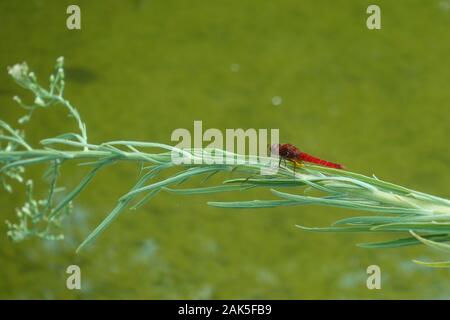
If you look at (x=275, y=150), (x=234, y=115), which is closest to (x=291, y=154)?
(x=275, y=150)

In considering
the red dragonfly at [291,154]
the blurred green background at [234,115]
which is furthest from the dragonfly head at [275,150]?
the blurred green background at [234,115]

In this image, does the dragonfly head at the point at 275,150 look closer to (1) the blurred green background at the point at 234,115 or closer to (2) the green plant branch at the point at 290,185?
(2) the green plant branch at the point at 290,185

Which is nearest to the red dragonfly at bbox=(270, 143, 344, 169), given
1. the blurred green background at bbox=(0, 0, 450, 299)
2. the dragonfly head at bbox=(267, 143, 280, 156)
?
the dragonfly head at bbox=(267, 143, 280, 156)

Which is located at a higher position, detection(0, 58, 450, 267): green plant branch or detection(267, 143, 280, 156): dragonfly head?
detection(267, 143, 280, 156): dragonfly head

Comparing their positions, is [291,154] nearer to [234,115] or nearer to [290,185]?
[290,185]

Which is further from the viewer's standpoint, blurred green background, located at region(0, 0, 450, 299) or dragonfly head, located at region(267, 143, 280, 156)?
blurred green background, located at region(0, 0, 450, 299)

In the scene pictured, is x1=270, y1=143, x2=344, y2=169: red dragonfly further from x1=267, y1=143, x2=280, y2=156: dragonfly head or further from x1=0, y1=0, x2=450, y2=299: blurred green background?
x1=0, y1=0, x2=450, y2=299: blurred green background

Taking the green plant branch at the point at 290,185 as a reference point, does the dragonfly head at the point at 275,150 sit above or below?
above

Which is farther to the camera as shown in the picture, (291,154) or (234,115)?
(234,115)
